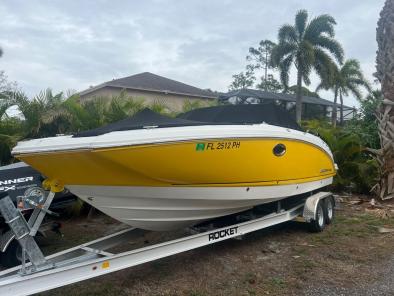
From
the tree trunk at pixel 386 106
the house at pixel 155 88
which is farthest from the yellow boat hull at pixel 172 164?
the house at pixel 155 88

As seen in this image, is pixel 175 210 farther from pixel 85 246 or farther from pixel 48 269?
pixel 48 269

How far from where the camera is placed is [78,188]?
393 centimetres

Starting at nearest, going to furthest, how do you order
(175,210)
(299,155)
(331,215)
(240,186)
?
(175,210) < (240,186) < (299,155) < (331,215)

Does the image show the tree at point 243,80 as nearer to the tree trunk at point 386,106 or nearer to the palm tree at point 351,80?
the palm tree at point 351,80

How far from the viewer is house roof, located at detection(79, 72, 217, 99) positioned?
82.1 feet

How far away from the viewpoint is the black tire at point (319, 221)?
5865 mm

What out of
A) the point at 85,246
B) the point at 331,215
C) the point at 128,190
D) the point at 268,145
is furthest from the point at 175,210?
the point at 331,215

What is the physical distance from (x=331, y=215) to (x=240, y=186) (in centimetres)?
266

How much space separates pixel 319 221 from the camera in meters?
5.99

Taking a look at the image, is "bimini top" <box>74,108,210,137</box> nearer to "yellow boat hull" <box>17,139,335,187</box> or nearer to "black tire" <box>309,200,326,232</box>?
"yellow boat hull" <box>17,139,335,187</box>

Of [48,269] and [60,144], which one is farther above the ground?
[60,144]

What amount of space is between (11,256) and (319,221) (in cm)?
404

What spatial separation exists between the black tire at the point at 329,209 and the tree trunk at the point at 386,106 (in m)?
2.40

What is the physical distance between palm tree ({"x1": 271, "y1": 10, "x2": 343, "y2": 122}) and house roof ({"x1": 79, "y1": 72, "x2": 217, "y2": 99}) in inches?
211
